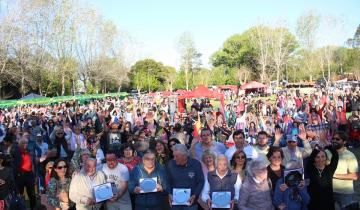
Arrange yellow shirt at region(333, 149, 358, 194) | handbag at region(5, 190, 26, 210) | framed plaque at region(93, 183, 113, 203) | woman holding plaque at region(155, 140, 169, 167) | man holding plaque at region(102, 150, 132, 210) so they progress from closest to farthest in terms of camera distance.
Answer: framed plaque at region(93, 183, 113, 203) → man holding plaque at region(102, 150, 132, 210) → yellow shirt at region(333, 149, 358, 194) → handbag at region(5, 190, 26, 210) → woman holding plaque at region(155, 140, 169, 167)

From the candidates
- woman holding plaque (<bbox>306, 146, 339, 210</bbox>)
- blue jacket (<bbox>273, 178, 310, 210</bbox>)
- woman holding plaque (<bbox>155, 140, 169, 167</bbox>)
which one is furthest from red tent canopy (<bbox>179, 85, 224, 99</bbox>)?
blue jacket (<bbox>273, 178, 310, 210</bbox>)

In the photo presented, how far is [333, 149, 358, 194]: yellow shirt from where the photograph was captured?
5.48 m

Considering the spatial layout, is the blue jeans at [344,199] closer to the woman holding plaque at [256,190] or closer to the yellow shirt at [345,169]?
the yellow shirt at [345,169]

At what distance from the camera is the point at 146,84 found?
8469 centimetres

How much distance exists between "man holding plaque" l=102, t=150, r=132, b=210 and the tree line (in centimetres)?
3282

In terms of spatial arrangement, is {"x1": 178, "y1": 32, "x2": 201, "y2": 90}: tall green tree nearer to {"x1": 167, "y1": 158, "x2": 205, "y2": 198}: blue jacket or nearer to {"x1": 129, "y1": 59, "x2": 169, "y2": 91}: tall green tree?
{"x1": 129, "y1": 59, "x2": 169, "y2": 91}: tall green tree

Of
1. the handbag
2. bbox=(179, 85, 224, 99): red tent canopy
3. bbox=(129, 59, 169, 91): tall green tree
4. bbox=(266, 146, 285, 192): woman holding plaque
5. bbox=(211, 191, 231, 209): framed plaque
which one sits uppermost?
bbox=(129, 59, 169, 91): tall green tree

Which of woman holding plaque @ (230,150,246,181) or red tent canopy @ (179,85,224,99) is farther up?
red tent canopy @ (179,85,224,99)

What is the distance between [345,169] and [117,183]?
10.7ft

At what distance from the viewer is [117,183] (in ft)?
17.7

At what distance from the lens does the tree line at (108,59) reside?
38.0 meters

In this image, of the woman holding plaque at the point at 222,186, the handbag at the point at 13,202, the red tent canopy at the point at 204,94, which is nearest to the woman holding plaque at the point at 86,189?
the woman holding plaque at the point at 222,186

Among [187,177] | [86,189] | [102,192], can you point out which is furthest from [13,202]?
[187,177]

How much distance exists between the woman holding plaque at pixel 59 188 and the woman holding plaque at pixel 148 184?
91 centimetres
